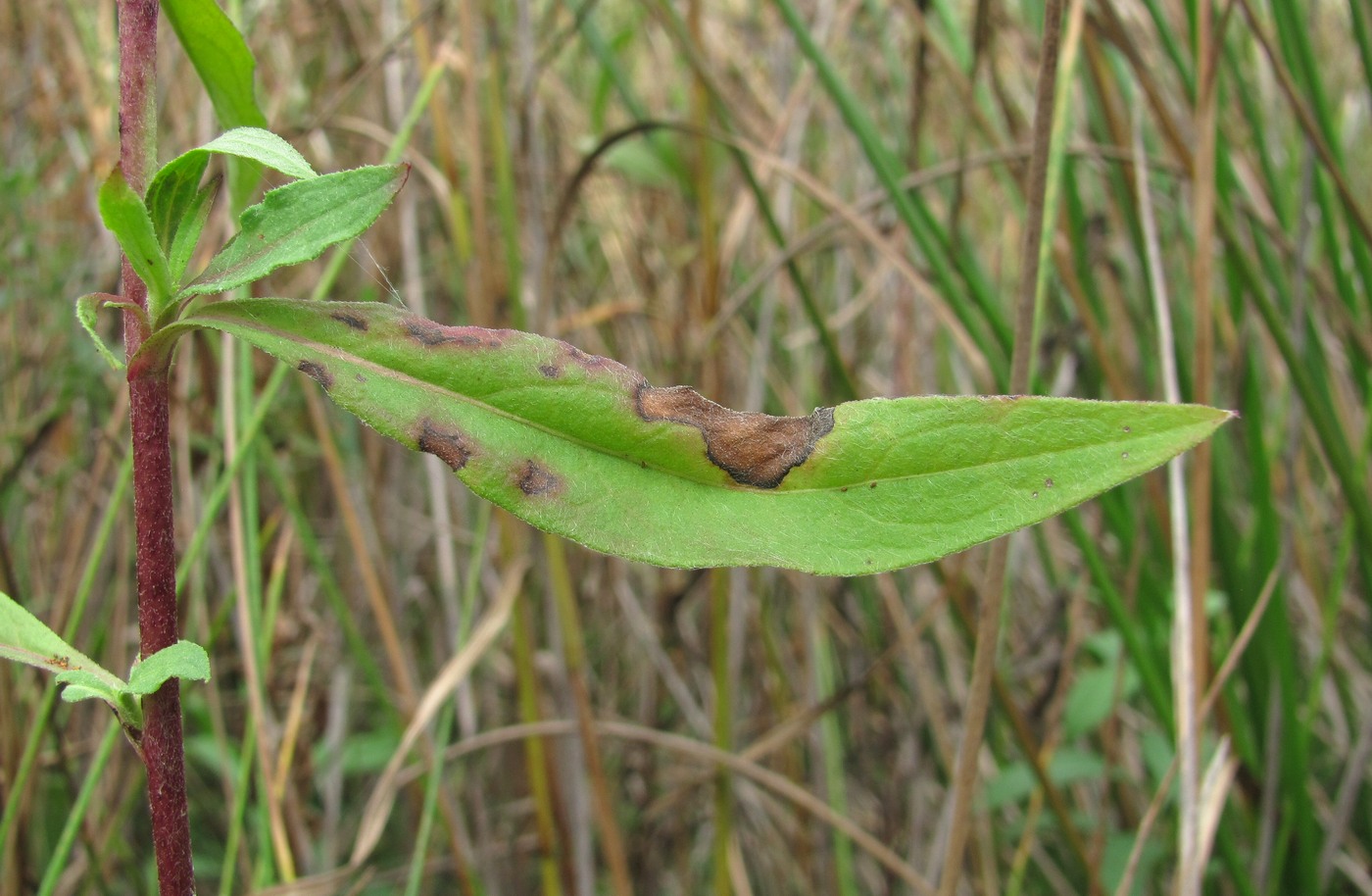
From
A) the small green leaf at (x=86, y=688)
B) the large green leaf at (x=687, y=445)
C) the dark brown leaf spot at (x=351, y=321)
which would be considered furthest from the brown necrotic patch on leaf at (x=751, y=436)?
the small green leaf at (x=86, y=688)

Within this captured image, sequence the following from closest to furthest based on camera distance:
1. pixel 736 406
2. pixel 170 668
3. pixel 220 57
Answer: pixel 170 668, pixel 220 57, pixel 736 406

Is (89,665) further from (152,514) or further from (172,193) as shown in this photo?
(172,193)

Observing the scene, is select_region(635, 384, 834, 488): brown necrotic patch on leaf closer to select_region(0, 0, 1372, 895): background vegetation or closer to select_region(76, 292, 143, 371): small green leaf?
select_region(76, 292, 143, 371): small green leaf

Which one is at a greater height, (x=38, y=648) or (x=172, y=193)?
(x=172, y=193)

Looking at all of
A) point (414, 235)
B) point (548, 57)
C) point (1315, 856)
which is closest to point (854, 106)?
point (548, 57)

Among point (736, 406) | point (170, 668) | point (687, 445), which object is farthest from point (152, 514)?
point (736, 406)

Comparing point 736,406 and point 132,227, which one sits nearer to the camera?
point 132,227

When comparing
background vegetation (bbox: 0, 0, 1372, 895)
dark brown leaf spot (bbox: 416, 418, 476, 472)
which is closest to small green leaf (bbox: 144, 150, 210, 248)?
dark brown leaf spot (bbox: 416, 418, 476, 472)

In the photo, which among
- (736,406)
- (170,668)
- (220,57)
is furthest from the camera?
(736,406)
